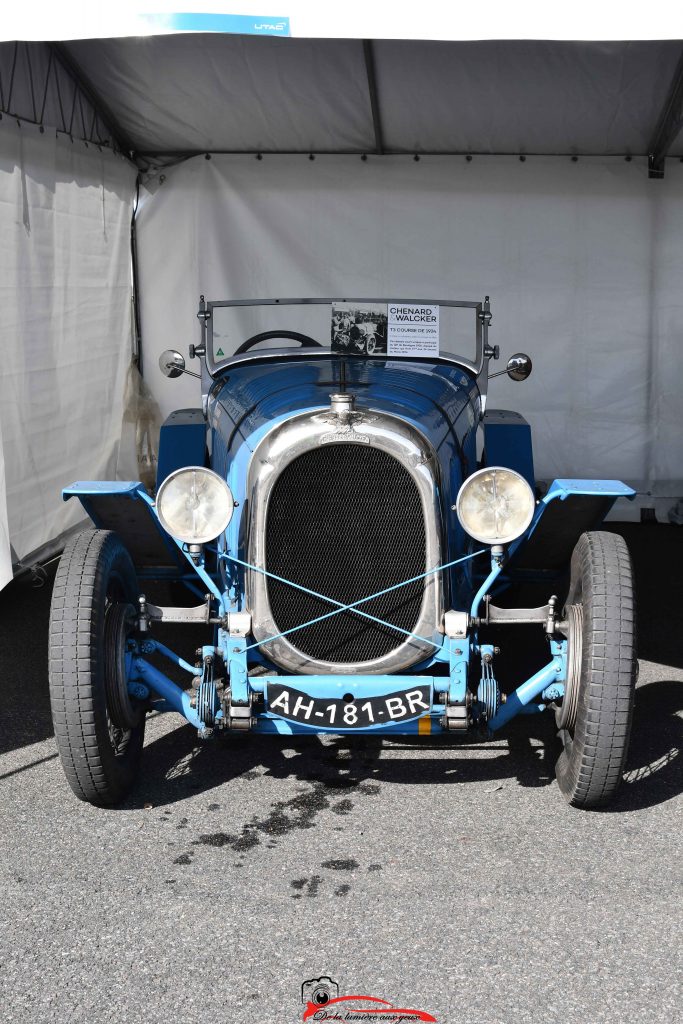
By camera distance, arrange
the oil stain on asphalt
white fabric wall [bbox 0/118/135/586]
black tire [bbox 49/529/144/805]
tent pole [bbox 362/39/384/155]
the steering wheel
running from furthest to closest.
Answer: tent pole [bbox 362/39/384/155], white fabric wall [bbox 0/118/135/586], the steering wheel, black tire [bbox 49/529/144/805], the oil stain on asphalt

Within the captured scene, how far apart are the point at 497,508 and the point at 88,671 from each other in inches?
50.7

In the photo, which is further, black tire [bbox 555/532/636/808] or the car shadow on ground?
the car shadow on ground

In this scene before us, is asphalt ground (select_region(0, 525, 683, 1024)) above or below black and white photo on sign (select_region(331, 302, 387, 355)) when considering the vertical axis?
below

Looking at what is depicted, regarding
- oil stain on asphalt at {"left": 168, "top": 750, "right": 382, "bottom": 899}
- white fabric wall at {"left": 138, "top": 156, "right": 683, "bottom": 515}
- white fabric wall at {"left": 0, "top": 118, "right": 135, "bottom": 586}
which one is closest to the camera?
oil stain on asphalt at {"left": 168, "top": 750, "right": 382, "bottom": 899}

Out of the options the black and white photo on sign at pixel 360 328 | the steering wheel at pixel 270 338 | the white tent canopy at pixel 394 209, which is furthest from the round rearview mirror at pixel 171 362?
the white tent canopy at pixel 394 209

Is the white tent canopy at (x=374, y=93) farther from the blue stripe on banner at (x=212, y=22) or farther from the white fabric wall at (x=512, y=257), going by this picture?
the blue stripe on banner at (x=212, y=22)

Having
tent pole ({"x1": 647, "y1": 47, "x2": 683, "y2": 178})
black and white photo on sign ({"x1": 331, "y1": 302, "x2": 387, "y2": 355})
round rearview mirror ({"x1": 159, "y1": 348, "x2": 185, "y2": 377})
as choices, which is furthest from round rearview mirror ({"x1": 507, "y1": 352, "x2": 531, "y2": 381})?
tent pole ({"x1": 647, "y1": 47, "x2": 683, "y2": 178})

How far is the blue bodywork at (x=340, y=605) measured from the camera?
10.5ft

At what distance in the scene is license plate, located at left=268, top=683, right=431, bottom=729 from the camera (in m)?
3.15

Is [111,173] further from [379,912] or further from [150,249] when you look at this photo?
[379,912]

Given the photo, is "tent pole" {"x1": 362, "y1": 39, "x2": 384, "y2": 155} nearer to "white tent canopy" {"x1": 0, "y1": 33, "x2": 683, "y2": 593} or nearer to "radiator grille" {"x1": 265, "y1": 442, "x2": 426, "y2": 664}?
"white tent canopy" {"x1": 0, "y1": 33, "x2": 683, "y2": 593}

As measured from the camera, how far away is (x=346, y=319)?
463 cm

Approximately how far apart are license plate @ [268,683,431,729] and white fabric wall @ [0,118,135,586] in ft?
7.80

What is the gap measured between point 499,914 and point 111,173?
578 centimetres
